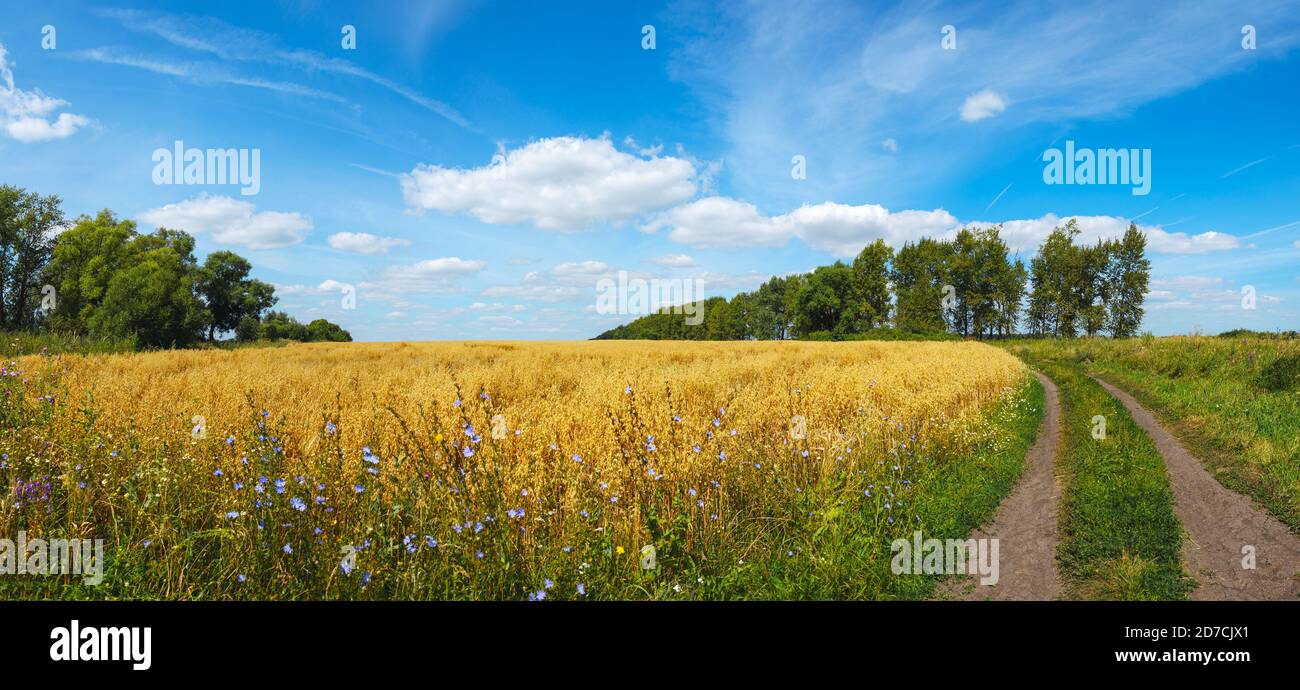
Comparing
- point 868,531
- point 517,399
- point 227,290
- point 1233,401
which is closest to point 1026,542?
point 868,531

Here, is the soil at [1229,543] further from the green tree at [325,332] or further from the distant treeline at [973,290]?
the green tree at [325,332]

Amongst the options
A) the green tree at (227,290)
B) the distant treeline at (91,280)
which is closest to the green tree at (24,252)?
the distant treeline at (91,280)

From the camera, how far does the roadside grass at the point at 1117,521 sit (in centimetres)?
487

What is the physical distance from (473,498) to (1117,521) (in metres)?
7.64

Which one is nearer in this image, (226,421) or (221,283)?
(226,421)

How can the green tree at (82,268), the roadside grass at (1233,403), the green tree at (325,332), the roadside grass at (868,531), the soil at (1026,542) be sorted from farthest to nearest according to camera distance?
the green tree at (325,332) → the green tree at (82,268) → the roadside grass at (1233,403) → the soil at (1026,542) → the roadside grass at (868,531)

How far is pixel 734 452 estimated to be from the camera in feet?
21.6

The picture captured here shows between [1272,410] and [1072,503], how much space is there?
10.5 metres

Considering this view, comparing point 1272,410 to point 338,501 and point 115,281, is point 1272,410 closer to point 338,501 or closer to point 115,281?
point 338,501

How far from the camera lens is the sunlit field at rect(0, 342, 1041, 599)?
4.02 meters

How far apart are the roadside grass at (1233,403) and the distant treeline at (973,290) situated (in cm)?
4003

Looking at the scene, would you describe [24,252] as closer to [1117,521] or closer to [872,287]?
[1117,521]

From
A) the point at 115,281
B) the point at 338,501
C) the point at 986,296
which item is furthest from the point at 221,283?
the point at 986,296
